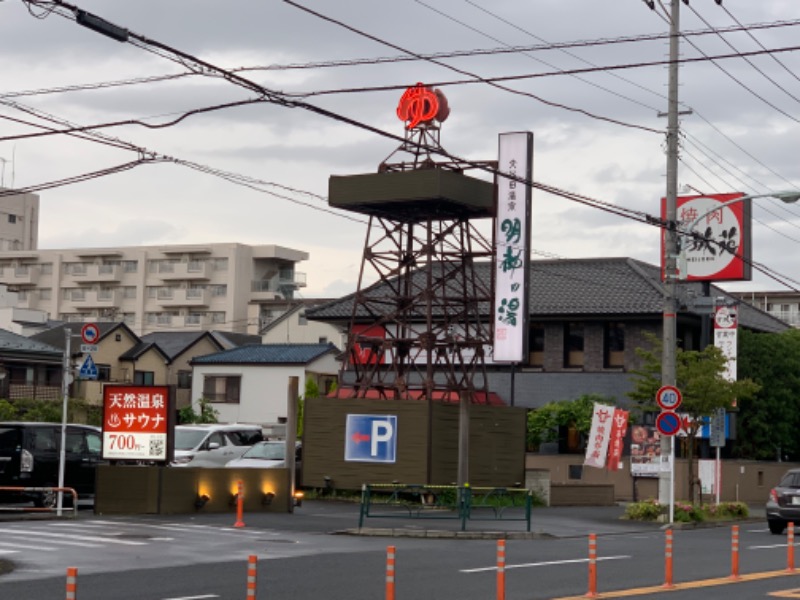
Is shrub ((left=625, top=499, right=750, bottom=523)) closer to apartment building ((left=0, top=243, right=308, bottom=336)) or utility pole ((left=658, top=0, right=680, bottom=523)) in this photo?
utility pole ((left=658, top=0, right=680, bottom=523))

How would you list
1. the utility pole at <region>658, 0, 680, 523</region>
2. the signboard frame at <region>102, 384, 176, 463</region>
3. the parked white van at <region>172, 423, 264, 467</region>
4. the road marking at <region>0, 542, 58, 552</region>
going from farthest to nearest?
the parked white van at <region>172, 423, 264, 467</region> → the utility pole at <region>658, 0, 680, 523</region> → the signboard frame at <region>102, 384, 176, 463</region> → the road marking at <region>0, 542, 58, 552</region>

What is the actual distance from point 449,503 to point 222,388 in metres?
39.1

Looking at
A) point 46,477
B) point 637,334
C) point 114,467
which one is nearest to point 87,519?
point 114,467

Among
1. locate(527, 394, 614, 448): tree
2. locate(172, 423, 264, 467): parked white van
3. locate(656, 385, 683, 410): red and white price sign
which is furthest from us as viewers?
locate(527, 394, 614, 448): tree

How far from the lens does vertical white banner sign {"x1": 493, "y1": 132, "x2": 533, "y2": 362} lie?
4093cm

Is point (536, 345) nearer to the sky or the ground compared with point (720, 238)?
nearer to the ground

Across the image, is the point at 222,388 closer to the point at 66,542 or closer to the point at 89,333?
the point at 89,333

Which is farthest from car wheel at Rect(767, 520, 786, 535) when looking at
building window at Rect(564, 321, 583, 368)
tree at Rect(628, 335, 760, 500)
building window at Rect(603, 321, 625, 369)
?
building window at Rect(564, 321, 583, 368)

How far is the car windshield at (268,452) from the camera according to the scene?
3788 cm

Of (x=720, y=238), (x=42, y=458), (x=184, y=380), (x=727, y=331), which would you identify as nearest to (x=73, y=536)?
(x=42, y=458)

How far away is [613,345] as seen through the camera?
5400cm

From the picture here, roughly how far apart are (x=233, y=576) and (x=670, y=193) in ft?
65.5

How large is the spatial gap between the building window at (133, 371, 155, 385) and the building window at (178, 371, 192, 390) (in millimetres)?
2119

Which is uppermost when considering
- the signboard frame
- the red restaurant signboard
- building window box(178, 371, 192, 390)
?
the red restaurant signboard
